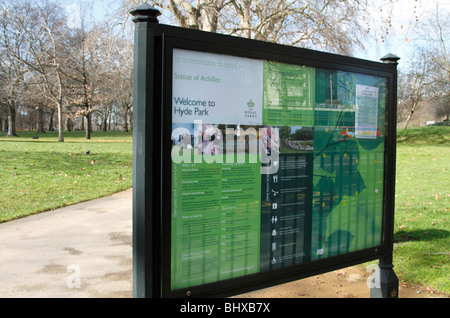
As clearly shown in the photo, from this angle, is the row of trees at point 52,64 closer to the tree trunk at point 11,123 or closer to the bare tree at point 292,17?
the tree trunk at point 11,123

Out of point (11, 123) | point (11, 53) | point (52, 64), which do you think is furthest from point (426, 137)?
point (11, 123)

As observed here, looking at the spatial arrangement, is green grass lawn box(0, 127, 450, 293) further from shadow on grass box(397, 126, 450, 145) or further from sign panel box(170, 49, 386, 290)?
shadow on grass box(397, 126, 450, 145)

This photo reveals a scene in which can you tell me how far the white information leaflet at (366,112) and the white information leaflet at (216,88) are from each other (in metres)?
1.11

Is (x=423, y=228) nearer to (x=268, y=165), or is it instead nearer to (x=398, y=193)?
(x=398, y=193)

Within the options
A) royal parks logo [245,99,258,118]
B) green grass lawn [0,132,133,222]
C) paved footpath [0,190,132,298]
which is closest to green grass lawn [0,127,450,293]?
green grass lawn [0,132,133,222]

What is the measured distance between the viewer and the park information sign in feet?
8.00

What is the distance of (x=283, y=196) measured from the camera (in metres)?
3.04

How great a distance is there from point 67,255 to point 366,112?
3.88 meters

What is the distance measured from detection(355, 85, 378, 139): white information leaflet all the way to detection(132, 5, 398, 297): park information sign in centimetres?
1

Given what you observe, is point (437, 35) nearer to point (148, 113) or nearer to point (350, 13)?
point (350, 13)

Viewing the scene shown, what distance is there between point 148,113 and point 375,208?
2.32m

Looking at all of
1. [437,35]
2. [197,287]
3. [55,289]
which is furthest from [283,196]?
[437,35]
